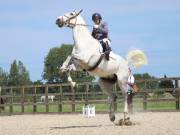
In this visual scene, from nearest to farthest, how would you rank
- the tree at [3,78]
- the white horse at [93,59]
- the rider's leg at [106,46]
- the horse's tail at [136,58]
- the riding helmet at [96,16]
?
the white horse at [93,59]
the rider's leg at [106,46]
the riding helmet at [96,16]
the horse's tail at [136,58]
the tree at [3,78]

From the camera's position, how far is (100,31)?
1282 cm

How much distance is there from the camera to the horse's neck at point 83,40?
12352 mm

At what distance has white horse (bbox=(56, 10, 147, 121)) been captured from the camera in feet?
40.3

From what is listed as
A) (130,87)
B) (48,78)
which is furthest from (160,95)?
(48,78)

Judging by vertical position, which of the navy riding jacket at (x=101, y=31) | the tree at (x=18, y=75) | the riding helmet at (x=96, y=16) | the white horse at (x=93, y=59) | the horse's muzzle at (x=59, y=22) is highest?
the tree at (x=18, y=75)

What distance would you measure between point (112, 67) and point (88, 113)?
6085mm

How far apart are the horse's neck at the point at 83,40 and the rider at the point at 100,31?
0.74 ft

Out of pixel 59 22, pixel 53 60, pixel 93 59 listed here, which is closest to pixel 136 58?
pixel 93 59

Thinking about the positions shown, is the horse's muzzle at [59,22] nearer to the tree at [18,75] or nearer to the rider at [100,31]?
the rider at [100,31]

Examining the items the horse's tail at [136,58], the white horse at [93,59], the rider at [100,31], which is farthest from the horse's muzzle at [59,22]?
the horse's tail at [136,58]

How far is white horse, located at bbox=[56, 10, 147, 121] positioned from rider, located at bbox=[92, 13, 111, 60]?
16 cm

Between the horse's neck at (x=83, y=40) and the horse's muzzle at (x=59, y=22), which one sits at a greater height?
the horse's muzzle at (x=59, y=22)

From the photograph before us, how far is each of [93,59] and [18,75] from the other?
317 feet

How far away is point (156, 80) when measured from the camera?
75.1ft
